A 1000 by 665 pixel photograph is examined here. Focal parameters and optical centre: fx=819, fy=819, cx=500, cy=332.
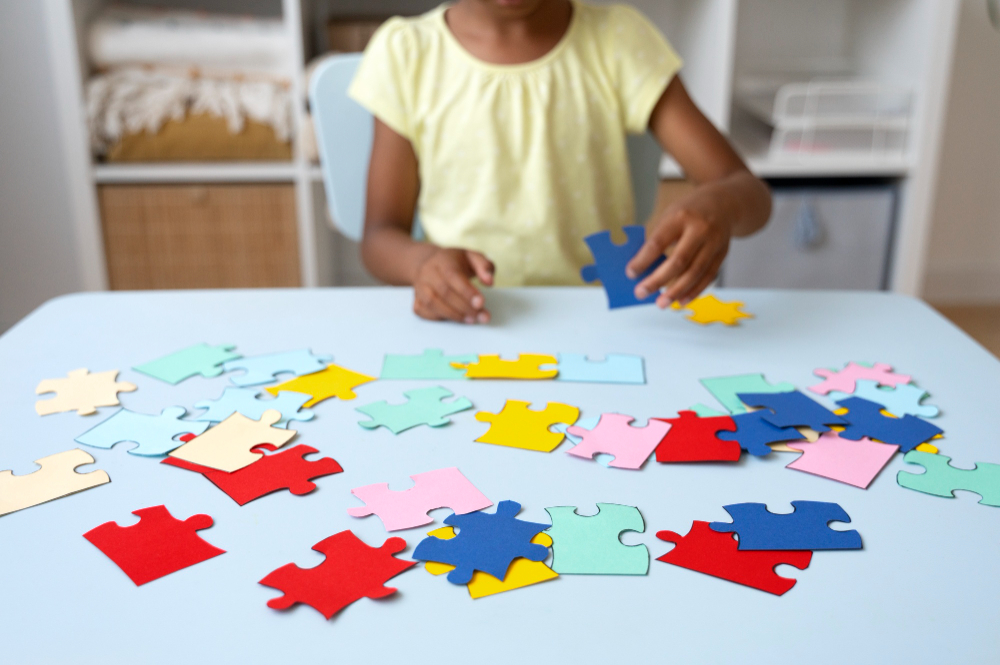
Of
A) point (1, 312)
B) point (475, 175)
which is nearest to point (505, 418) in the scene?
point (475, 175)

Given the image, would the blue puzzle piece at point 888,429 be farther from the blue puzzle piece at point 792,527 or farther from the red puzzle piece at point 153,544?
the red puzzle piece at point 153,544

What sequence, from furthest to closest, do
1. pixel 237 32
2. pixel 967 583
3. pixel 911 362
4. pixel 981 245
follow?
pixel 981 245 < pixel 237 32 < pixel 911 362 < pixel 967 583

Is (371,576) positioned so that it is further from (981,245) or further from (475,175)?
(981,245)

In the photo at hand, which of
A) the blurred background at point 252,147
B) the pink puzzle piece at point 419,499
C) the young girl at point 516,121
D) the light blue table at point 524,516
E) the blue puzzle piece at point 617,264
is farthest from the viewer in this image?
the blurred background at point 252,147

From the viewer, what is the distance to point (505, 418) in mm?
623

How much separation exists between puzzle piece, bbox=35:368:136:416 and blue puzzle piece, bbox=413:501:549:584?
33 centimetres

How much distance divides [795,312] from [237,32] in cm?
147

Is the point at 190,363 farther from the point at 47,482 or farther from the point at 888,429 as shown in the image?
the point at 888,429

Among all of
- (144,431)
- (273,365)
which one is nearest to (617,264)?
(273,365)

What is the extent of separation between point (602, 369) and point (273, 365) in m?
0.29

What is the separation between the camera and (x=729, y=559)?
1.49 ft

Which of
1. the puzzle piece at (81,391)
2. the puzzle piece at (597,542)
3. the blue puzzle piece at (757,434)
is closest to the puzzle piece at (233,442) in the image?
the puzzle piece at (81,391)

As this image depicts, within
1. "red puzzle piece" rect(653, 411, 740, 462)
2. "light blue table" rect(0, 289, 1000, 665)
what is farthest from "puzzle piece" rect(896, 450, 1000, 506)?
"red puzzle piece" rect(653, 411, 740, 462)

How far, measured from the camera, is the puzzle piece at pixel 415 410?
0.61 m
